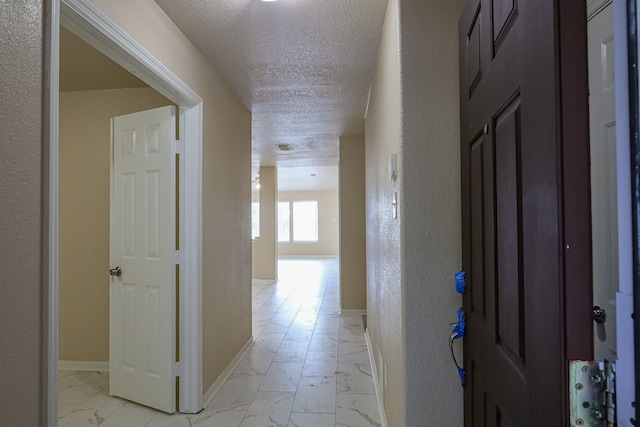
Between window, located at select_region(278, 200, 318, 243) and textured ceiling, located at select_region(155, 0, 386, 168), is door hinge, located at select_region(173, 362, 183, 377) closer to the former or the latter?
textured ceiling, located at select_region(155, 0, 386, 168)

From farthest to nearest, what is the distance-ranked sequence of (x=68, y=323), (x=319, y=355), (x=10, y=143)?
(x=319, y=355) → (x=68, y=323) → (x=10, y=143)

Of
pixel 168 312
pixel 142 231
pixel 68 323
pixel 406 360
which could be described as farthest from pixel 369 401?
pixel 68 323

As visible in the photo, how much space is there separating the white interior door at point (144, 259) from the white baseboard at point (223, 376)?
0.24 meters

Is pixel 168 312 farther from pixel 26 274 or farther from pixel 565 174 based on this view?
pixel 565 174

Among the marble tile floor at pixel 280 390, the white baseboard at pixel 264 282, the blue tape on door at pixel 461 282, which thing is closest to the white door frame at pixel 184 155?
the marble tile floor at pixel 280 390

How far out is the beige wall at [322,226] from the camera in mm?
12938

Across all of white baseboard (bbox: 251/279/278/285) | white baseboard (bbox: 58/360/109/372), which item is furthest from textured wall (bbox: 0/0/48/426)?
white baseboard (bbox: 251/279/278/285)

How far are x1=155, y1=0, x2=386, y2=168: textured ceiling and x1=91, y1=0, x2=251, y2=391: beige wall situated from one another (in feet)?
0.41

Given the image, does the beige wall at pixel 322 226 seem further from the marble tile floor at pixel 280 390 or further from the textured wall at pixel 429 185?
the textured wall at pixel 429 185

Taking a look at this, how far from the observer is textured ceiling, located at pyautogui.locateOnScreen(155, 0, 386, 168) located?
74.6 inches

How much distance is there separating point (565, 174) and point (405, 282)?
35.1 inches

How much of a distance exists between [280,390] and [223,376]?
0.50 meters

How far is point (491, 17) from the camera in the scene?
0.88 m

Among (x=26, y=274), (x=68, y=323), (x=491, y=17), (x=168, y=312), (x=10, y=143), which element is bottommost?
(x=68, y=323)
